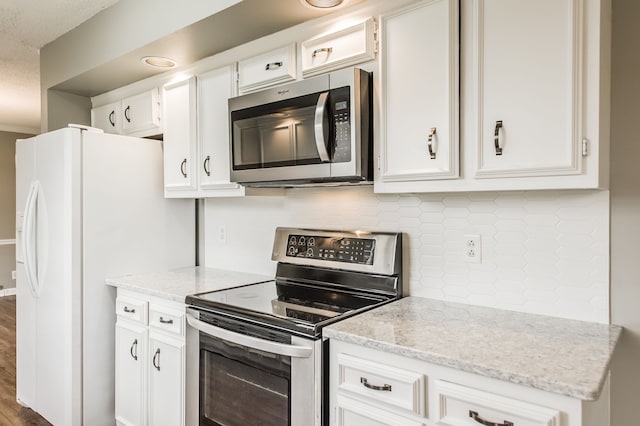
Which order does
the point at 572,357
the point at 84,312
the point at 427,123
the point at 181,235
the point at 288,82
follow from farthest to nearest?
the point at 181,235
the point at 84,312
the point at 288,82
the point at 427,123
the point at 572,357

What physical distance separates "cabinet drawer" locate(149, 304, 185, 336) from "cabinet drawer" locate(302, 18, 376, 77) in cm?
131

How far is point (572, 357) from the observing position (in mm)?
1210

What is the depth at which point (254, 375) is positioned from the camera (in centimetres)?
174

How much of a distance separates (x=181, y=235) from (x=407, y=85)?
1883 mm

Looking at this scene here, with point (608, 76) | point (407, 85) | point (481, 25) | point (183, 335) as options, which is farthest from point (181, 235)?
point (608, 76)

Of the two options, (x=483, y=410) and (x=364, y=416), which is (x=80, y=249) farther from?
(x=483, y=410)

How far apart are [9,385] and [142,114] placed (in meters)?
2.29

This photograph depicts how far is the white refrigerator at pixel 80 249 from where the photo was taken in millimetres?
2432

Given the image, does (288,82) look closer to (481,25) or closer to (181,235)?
(481,25)

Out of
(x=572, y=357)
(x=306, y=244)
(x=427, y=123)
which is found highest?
(x=427, y=123)

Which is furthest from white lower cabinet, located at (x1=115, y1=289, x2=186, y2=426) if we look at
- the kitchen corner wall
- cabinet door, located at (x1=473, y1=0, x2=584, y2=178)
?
cabinet door, located at (x1=473, y1=0, x2=584, y2=178)

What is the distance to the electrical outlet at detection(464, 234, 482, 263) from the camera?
1.79 meters

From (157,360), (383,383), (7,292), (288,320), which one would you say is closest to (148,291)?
(157,360)

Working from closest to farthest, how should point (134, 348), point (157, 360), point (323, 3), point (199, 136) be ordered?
point (323, 3)
point (157, 360)
point (134, 348)
point (199, 136)
